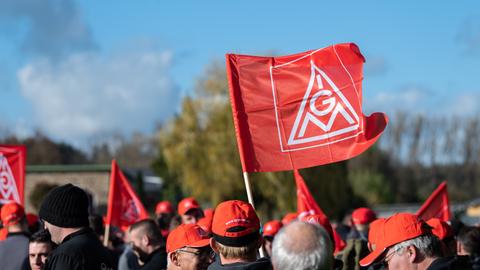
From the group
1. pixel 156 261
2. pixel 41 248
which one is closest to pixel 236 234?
pixel 41 248

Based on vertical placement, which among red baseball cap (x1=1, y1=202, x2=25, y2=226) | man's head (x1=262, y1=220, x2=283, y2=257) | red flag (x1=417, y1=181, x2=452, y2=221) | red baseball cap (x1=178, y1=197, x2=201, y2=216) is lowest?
red flag (x1=417, y1=181, x2=452, y2=221)

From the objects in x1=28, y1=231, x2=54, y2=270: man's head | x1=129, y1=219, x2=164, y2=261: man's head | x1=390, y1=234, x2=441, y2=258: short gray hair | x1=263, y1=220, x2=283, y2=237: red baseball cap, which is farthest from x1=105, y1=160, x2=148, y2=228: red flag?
x1=390, y1=234, x2=441, y2=258: short gray hair

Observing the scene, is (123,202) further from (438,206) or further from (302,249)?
(302,249)

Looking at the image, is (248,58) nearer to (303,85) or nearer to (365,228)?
(303,85)

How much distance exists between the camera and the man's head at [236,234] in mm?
4934

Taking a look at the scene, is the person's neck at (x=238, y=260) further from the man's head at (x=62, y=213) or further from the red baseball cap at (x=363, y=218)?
the red baseball cap at (x=363, y=218)

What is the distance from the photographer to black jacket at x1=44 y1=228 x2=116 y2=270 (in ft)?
17.0

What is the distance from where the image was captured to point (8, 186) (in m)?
11.8

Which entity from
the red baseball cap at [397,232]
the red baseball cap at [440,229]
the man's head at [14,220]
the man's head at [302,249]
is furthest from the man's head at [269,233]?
the man's head at [302,249]

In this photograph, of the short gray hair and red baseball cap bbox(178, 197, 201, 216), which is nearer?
the short gray hair

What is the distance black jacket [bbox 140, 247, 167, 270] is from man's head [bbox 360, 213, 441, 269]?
8.45ft

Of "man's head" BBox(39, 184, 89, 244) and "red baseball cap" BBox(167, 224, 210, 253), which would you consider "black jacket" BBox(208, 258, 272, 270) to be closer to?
"red baseball cap" BBox(167, 224, 210, 253)

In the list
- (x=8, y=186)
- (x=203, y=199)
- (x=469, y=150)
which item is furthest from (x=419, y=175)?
(x=8, y=186)

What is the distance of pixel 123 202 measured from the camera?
1194 centimetres
